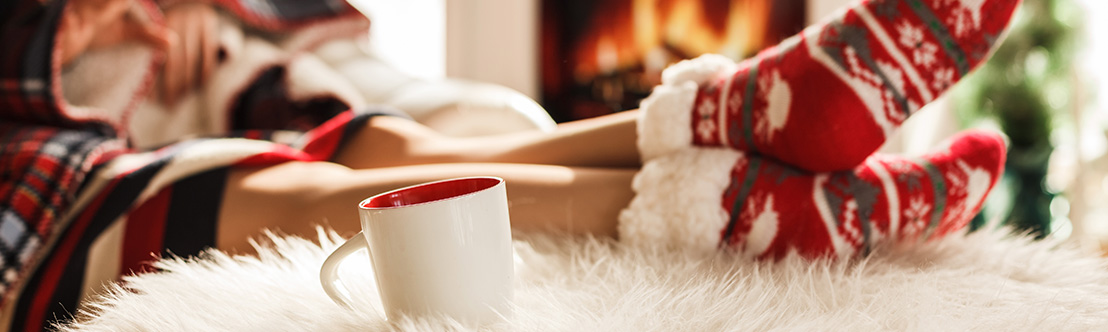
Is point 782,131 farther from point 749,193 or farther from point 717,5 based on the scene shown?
point 717,5

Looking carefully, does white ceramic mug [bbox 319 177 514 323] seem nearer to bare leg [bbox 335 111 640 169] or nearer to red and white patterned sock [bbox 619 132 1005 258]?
red and white patterned sock [bbox 619 132 1005 258]

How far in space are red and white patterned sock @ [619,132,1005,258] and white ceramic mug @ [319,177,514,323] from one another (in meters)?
0.18

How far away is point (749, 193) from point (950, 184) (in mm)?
156

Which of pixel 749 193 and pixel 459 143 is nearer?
pixel 749 193

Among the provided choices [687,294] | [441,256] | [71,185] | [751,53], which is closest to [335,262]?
[441,256]

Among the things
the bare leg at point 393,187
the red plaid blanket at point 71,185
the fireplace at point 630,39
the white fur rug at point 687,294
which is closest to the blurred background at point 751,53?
the fireplace at point 630,39

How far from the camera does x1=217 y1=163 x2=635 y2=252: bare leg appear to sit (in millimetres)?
532

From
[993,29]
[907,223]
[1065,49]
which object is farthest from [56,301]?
[1065,49]

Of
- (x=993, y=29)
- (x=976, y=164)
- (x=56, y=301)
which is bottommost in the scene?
(x=56, y=301)

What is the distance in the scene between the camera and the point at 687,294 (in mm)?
365

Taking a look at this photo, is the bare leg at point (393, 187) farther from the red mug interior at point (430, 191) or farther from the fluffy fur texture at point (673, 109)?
the red mug interior at point (430, 191)

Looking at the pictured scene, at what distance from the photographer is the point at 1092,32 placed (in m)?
1.71

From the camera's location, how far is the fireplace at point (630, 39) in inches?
86.6

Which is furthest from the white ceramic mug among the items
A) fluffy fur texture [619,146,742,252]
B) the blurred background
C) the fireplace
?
the fireplace
